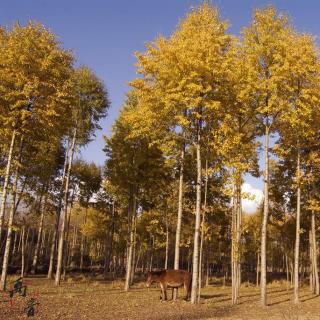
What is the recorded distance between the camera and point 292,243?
1415 inches

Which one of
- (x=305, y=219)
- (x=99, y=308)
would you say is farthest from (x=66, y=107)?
(x=305, y=219)

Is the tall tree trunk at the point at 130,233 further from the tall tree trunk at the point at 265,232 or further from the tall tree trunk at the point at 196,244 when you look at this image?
the tall tree trunk at the point at 265,232

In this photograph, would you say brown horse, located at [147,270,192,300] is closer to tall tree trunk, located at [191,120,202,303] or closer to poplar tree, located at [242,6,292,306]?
tall tree trunk, located at [191,120,202,303]

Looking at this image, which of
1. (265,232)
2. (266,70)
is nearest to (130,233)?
(265,232)

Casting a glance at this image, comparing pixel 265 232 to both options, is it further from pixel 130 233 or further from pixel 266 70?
pixel 130 233

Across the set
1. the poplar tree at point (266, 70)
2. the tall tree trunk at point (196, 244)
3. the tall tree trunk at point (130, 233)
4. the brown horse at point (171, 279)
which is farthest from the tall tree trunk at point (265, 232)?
the tall tree trunk at point (130, 233)

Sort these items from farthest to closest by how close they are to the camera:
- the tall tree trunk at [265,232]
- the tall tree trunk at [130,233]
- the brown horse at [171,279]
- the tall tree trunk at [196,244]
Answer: the tall tree trunk at [130,233], the brown horse at [171,279], the tall tree trunk at [265,232], the tall tree trunk at [196,244]

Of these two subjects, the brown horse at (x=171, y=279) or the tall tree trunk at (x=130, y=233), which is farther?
the tall tree trunk at (x=130, y=233)

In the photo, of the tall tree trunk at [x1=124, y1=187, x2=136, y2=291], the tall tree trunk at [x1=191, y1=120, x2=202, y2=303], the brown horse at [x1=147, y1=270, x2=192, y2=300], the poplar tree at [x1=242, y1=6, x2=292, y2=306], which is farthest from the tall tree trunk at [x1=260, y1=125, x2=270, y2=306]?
the tall tree trunk at [x1=124, y1=187, x2=136, y2=291]

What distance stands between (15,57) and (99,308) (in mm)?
11530

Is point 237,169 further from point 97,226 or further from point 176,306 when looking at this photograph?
point 97,226

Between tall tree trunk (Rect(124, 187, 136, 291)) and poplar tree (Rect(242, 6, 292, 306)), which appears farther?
tall tree trunk (Rect(124, 187, 136, 291))

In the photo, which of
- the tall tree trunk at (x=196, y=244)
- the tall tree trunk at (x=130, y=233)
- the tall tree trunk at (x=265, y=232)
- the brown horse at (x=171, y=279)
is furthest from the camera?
the tall tree trunk at (x=130, y=233)


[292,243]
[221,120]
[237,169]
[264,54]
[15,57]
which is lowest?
[292,243]
